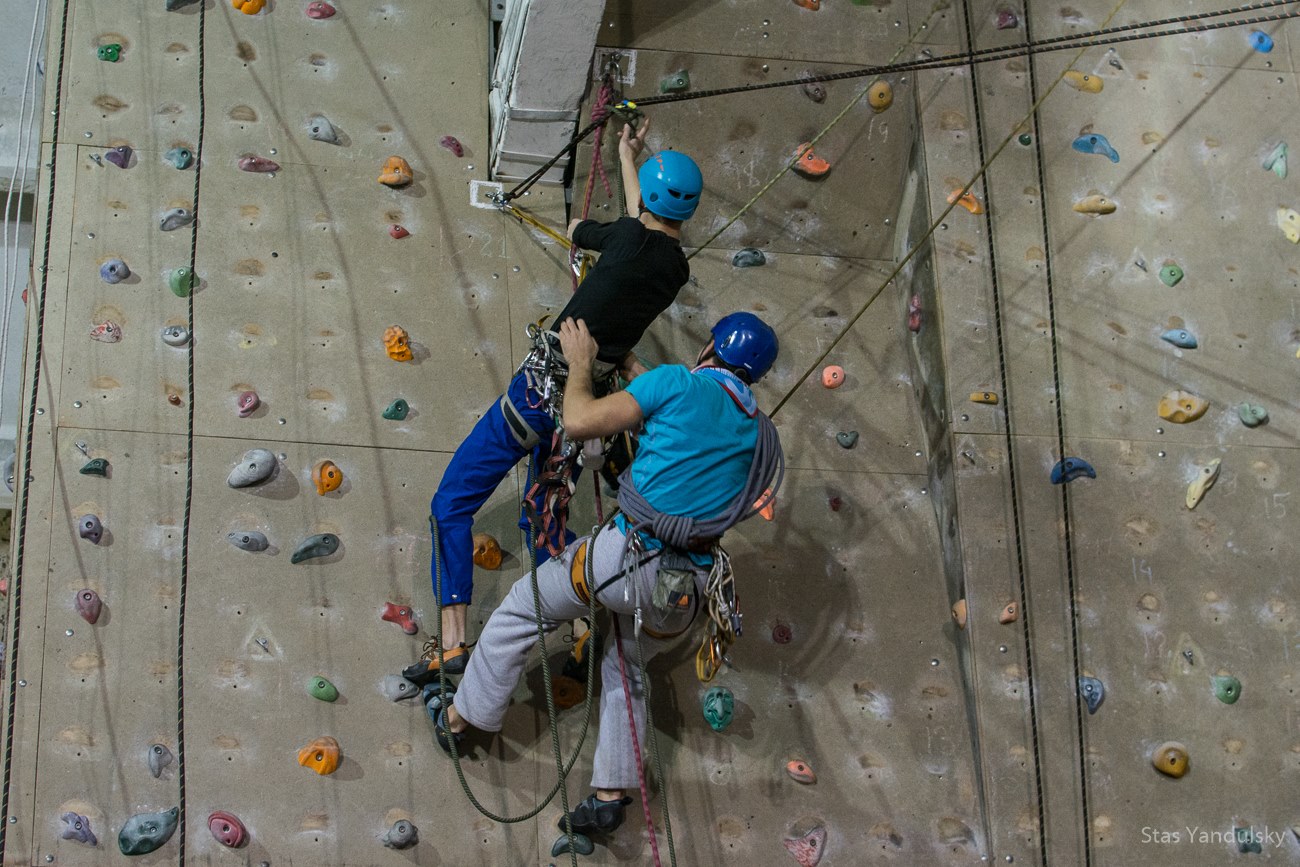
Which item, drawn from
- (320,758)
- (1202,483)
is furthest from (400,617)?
(1202,483)

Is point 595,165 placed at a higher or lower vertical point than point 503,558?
higher

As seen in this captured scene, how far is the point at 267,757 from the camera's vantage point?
159 inches

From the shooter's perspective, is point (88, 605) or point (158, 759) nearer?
point (158, 759)

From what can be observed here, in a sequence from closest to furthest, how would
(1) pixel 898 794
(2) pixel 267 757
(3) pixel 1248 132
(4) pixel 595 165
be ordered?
1. (2) pixel 267 757
2. (1) pixel 898 794
3. (4) pixel 595 165
4. (3) pixel 1248 132

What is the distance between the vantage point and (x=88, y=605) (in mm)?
4086

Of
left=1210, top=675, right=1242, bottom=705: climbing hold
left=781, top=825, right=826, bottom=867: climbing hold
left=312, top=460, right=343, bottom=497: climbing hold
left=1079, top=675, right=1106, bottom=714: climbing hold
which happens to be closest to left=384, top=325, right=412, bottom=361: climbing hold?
left=312, top=460, right=343, bottom=497: climbing hold

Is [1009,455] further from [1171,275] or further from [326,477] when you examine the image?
[326,477]

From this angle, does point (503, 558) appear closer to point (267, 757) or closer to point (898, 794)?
point (267, 757)

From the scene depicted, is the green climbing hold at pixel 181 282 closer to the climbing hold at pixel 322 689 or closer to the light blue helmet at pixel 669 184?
the climbing hold at pixel 322 689

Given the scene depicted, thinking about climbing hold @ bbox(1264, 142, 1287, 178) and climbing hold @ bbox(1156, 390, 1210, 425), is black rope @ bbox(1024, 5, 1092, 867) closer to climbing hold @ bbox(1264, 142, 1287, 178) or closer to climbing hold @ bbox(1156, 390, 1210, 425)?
climbing hold @ bbox(1156, 390, 1210, 425)

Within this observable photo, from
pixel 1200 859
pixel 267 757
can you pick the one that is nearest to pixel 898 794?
pixel 1200 859

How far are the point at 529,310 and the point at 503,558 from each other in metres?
0.85

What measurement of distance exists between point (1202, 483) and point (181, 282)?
10.9 feet

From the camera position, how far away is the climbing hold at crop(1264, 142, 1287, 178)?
17.2ft
